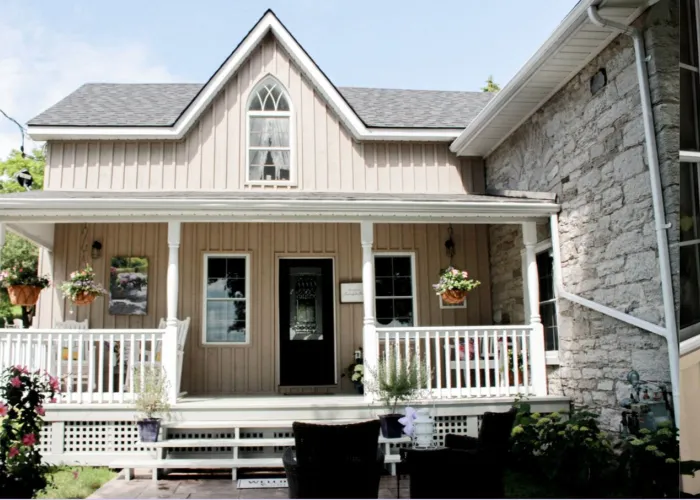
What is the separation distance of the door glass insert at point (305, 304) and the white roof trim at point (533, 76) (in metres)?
2.44

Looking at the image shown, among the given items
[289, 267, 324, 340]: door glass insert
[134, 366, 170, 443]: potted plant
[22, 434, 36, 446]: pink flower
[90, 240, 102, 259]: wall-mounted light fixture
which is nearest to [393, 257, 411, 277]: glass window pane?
[289, 267, 324, 340]: door glass insert

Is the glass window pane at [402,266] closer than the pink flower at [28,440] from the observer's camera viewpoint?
No

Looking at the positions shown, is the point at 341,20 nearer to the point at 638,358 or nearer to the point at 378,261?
the point at 638,358

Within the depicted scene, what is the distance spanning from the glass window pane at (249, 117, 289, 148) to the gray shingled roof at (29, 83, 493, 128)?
3.26 ft

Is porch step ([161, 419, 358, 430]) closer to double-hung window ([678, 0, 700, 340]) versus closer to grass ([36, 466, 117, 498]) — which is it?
grass ([36, 466, 117, 498])

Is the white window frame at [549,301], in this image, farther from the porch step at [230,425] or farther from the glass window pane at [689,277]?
the glass window pane at [689,277]

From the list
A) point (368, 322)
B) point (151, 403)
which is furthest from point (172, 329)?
point (368, 322)

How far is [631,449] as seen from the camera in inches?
173

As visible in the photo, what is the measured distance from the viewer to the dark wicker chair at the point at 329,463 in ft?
13.0

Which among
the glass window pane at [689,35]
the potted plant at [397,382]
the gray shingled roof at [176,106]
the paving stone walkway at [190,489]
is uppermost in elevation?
the gray shingled roof at [176,106]

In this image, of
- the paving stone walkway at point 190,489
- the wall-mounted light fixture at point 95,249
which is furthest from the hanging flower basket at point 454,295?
the wall-mounted light fixture at point 95,249

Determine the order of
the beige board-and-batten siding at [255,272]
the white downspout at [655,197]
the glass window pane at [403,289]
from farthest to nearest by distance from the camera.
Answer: the glass window pane at [403,289] → the beige board-and-batten siding at [255,272] → the white downspout at [655,197]

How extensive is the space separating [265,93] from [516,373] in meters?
4.59

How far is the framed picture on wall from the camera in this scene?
8.02 meters
